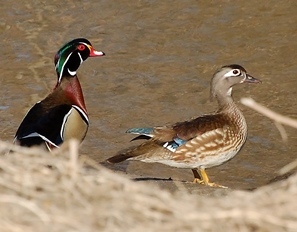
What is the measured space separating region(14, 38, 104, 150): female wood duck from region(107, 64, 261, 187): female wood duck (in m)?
0.33

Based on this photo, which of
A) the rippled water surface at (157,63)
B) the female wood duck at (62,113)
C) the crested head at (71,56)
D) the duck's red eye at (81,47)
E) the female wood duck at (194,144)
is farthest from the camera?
the rippled water surface at (157,63)

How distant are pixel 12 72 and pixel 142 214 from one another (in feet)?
19.1

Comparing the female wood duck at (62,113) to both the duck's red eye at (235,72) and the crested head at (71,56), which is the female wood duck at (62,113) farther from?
the duck's red eye at (235,72)

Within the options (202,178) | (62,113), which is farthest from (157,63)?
(62,113)

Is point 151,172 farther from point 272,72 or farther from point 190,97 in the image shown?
point 272,72

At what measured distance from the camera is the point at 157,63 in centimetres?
883

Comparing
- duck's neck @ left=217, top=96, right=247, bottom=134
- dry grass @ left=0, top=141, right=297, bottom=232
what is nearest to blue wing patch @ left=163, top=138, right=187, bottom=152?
duck's neck @ left=217, top=96, right=247, bottom=134

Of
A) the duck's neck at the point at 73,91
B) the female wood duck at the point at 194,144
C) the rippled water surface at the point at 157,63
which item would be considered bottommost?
the rippled water surface at the point at 157,63

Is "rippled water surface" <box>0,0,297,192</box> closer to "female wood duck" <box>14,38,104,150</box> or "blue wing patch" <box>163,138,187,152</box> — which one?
"blue wing patch" <box>163,138,187,152</box>

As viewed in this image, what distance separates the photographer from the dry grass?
3049 millimetres

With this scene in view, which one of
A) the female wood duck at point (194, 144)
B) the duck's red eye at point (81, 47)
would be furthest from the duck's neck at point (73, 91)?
the female wood duck at point (194, 144)

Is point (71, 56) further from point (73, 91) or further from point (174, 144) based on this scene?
point (174, 144)

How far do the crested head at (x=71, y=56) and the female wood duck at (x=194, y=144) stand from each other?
73cm

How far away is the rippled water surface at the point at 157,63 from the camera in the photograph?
7414 mm
